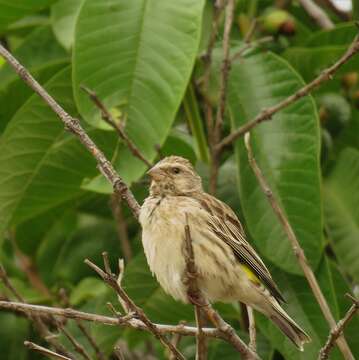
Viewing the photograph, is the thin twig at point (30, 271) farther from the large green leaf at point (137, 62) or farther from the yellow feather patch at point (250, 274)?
the yellow feather patch at point (250, 274)

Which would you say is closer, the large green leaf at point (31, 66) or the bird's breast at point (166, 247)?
the bird's breast at point (166, 247)

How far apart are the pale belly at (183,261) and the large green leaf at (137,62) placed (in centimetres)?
36

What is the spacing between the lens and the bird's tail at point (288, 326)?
495cm

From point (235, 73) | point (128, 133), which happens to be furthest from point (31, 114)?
point (235, 73)

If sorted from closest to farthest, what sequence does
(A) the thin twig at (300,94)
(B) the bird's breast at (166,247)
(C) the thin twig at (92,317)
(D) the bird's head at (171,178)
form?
1. (C) the thin twig at (92,317)
2. (A) the thin twig at (300,94)
3. (B) the bird's breast at (166,247)
4. (D) the bird's head at (171,178)

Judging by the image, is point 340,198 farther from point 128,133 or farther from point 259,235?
point 128,133

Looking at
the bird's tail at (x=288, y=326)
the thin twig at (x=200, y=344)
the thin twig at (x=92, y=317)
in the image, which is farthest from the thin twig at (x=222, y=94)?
the thin twig at (x=200, y=344)

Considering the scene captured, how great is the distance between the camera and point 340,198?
19.6ft

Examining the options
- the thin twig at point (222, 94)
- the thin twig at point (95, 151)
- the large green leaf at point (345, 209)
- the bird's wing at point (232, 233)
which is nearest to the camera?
the thin twig at point (95, 151)

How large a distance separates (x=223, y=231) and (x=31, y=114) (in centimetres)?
127

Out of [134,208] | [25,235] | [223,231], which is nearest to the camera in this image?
[134,208]

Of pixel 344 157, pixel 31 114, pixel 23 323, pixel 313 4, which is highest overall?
pixel 313 4

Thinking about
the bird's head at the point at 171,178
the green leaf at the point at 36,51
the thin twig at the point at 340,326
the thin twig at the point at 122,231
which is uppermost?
the green leaf at the point at 36,51

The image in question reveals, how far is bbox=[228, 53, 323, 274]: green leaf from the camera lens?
536cm
